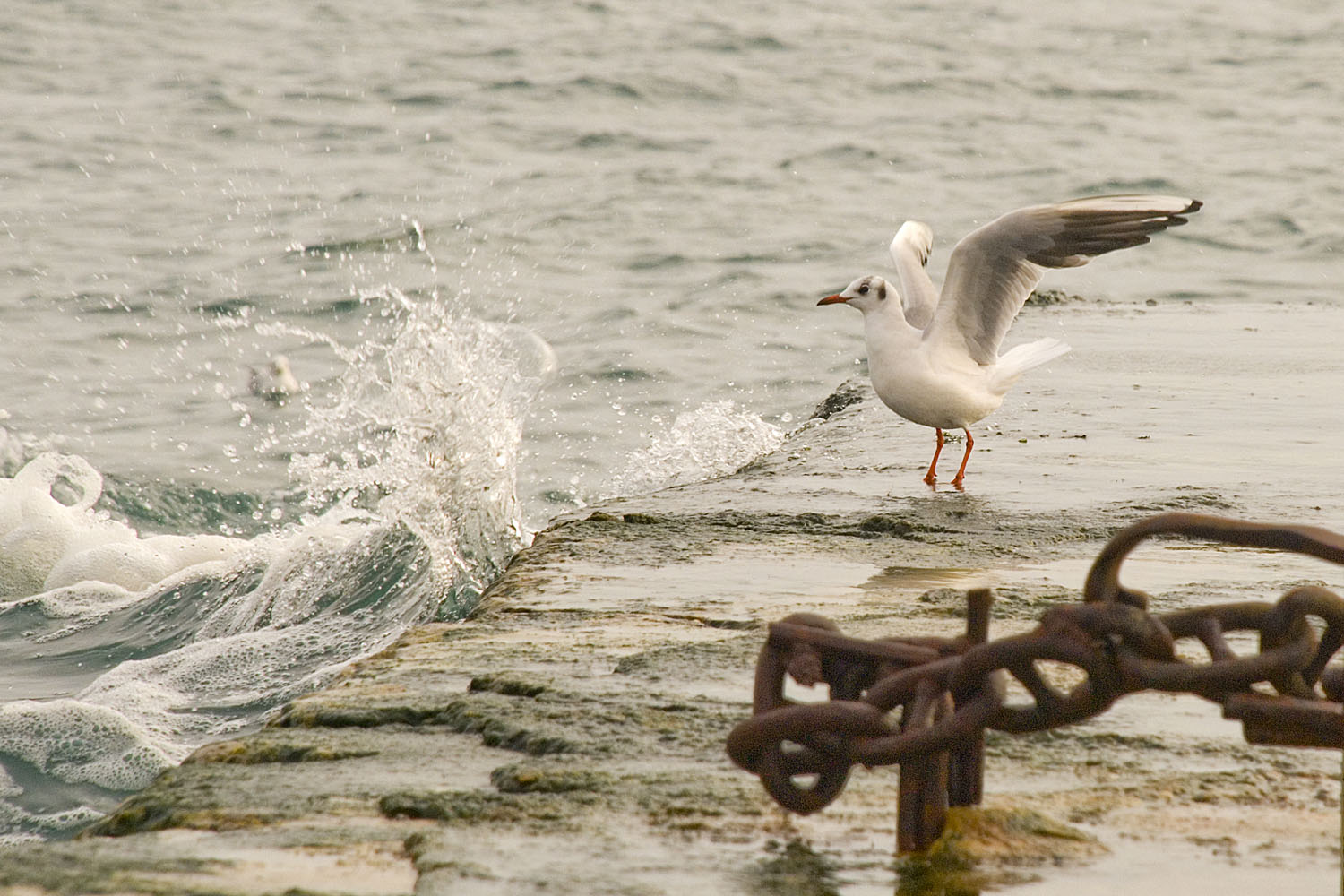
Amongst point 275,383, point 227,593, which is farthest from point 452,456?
point 275,383

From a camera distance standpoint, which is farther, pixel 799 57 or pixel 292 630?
pixel 799 57

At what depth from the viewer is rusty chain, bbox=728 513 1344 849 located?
5.49 ft

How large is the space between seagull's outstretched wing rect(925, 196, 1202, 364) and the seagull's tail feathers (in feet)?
0.21

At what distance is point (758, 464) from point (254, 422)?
4.81 meters

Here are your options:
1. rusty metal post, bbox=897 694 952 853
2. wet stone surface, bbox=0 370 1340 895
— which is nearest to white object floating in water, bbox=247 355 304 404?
wet stone surface, bbox=0 370 1340 895

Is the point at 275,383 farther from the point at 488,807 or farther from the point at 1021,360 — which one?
the point at 488,807

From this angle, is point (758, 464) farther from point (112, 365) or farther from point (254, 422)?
point (112, 365)

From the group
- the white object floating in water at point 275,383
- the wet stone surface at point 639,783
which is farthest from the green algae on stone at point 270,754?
the white object floating in water at point 275,383

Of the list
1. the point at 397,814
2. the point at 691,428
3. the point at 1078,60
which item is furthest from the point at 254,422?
the point at 1078,60

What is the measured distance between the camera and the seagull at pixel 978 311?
17.9ft

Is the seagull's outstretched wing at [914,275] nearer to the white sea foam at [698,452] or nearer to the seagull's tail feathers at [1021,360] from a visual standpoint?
the seagull's tail feathers at [1021,360]

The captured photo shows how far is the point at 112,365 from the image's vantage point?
10734 millimetres

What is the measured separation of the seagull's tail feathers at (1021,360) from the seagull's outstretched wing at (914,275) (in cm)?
31

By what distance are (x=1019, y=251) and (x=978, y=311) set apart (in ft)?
0.98
